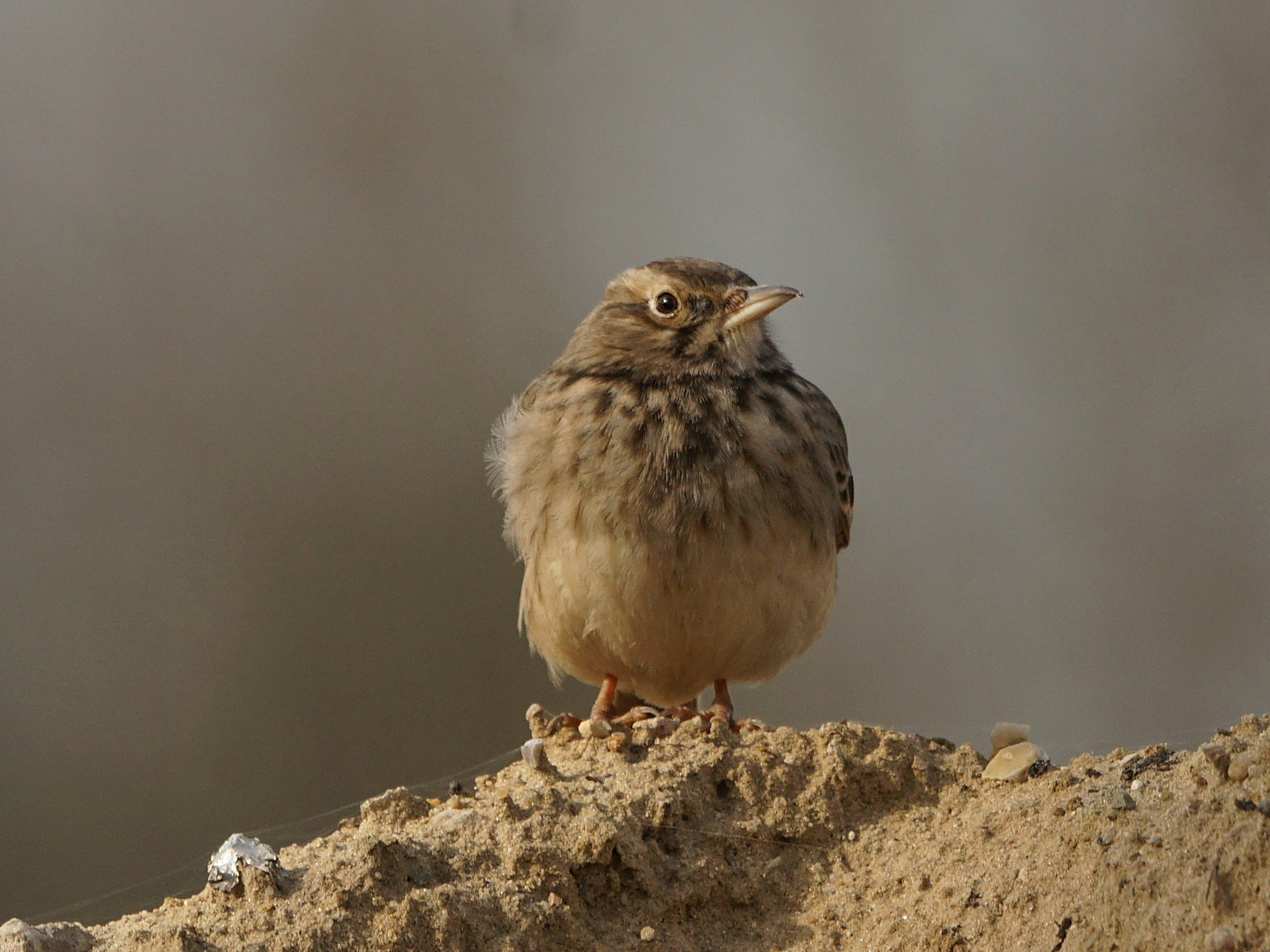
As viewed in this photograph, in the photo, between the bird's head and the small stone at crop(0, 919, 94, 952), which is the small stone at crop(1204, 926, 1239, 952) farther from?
the bird's head

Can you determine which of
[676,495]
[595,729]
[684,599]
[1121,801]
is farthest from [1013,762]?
[676,495]

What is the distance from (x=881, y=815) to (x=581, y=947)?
1000mm

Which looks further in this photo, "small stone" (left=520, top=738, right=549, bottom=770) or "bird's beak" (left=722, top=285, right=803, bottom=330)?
"bird's beak" (left=722, top=285, right=803, bottom=330)

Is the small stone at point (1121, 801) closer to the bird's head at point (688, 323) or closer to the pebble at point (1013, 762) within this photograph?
the pebble at point (1013, 762)

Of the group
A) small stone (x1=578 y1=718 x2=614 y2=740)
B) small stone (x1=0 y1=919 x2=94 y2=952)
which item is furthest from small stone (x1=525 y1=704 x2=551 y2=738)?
small stone (x1=0 y1=919 x2=94 y2=952)

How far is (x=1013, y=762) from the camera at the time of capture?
3.86 meters

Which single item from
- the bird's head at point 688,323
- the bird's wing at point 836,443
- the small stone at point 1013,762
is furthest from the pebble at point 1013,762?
the bird's head at point 688,323

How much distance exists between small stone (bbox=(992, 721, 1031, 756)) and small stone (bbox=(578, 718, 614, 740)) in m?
1.16

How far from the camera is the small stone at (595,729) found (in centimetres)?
429

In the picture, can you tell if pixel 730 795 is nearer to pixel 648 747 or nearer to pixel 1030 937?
pixel 648 747

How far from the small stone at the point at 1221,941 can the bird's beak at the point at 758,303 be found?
3102 mm

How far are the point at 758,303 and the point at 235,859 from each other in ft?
9.72

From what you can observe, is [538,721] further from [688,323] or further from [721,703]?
[688,323]

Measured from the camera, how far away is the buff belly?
4.97 m
